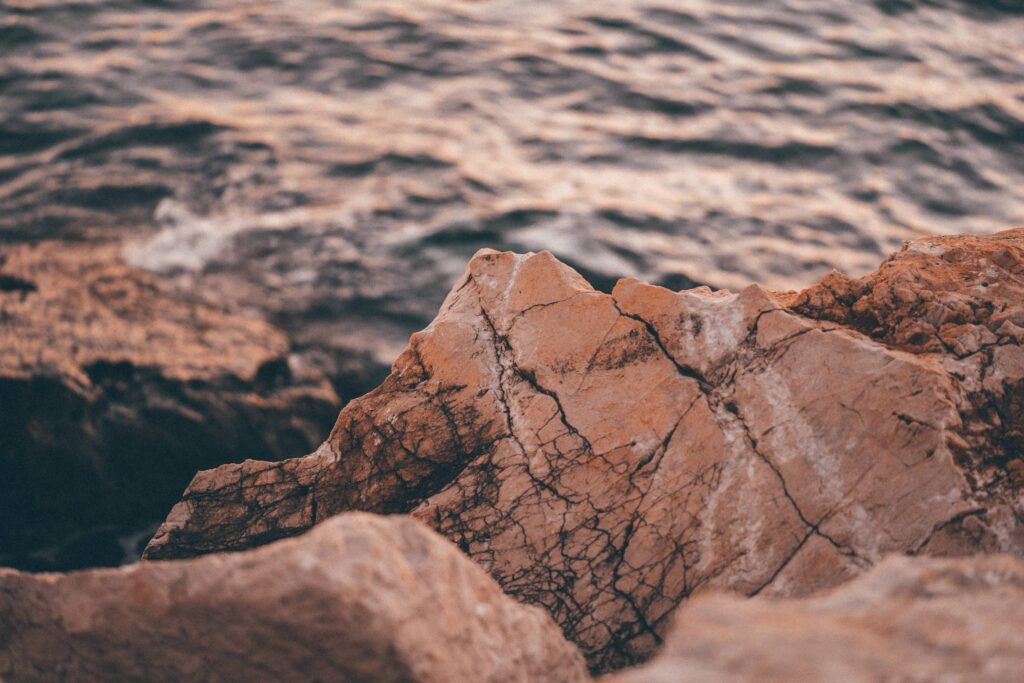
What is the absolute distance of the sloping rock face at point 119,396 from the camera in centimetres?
588

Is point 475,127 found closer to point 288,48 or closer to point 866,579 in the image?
point 288,48

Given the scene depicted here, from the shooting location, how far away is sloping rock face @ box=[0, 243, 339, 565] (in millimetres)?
5875

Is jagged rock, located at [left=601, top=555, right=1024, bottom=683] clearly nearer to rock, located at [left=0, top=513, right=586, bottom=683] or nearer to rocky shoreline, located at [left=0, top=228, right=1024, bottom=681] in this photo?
rocky shoreline, located at [left=0, top=228, right=1024, bottom=681]

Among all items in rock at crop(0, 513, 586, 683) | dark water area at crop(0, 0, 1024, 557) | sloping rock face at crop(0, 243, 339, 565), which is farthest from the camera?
dark water area at crop(0, 0, 1024, 557)

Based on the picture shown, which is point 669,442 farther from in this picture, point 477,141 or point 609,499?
point 477,141

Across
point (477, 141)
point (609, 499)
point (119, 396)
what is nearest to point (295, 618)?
point (609, 499)

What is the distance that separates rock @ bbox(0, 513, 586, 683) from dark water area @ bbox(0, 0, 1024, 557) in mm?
4182

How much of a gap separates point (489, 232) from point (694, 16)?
5751 mm

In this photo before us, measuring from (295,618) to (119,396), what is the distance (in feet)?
14.8

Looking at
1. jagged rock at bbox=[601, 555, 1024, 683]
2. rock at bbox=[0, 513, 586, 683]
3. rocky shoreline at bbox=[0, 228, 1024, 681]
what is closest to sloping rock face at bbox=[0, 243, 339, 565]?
rocky shoreline at bbox=[0, 228, 1024, 681]

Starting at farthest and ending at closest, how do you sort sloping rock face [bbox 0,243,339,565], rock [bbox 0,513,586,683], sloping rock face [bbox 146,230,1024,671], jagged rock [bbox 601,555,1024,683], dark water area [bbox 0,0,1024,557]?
dark water area [bbox 0,0,1024,557]
sloping rock face [bbox 0,243,339,565]
sloping rock face [bbox 146,230,1024,671]
rock [bbox 0,513,586,683]
jagged rock [bbox 601,555,1024,683]

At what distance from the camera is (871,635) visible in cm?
218

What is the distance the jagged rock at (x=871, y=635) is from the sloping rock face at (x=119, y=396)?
4658 mm

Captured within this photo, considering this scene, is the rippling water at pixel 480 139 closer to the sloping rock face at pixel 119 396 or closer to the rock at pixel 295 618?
the sloping rock face at pixel 119 396
